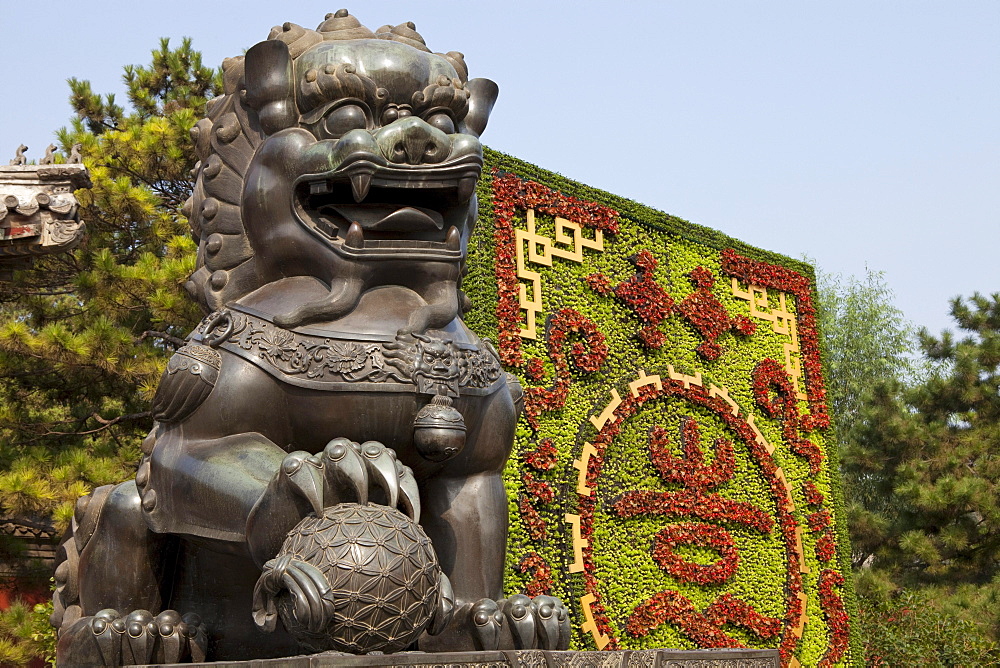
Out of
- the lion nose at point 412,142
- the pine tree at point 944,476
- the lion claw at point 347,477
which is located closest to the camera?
the lion claw at point 347,477

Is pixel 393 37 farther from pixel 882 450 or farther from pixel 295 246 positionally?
pixel 882 450

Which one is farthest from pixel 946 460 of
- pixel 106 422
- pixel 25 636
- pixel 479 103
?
pixel 479 103

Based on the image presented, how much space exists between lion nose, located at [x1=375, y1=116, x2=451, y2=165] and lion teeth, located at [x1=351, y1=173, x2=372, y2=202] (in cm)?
7

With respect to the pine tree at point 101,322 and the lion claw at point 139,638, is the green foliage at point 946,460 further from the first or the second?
the lion claw at point 139,638

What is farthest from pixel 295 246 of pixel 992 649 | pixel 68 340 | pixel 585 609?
pixel 992 649

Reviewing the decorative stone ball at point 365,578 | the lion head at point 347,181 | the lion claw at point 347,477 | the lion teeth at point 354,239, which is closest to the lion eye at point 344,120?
the lion head at point 347,181

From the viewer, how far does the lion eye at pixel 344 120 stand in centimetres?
217

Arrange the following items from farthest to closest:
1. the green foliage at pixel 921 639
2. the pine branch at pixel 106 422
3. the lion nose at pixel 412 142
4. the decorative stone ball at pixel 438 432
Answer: the green foliage at pixel 921 639
the pine branch at pixel 106 422
the lion nose at pixel 412 142
the decorative stone ball at pixel 438 432

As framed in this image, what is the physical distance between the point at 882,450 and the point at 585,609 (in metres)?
7.19

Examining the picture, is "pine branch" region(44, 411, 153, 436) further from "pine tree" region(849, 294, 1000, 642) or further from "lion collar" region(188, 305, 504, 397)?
"pine tree" region(849, 294, 1000, 642)

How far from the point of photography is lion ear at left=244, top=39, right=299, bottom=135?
7.38ft

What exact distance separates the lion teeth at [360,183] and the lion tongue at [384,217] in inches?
3.9

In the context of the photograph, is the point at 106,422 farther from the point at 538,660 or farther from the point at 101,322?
the point at 538,660

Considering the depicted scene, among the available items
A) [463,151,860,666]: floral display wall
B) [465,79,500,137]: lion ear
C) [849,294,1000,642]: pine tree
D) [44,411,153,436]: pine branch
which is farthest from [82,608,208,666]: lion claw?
[849,294,1000,642]: pine tree
